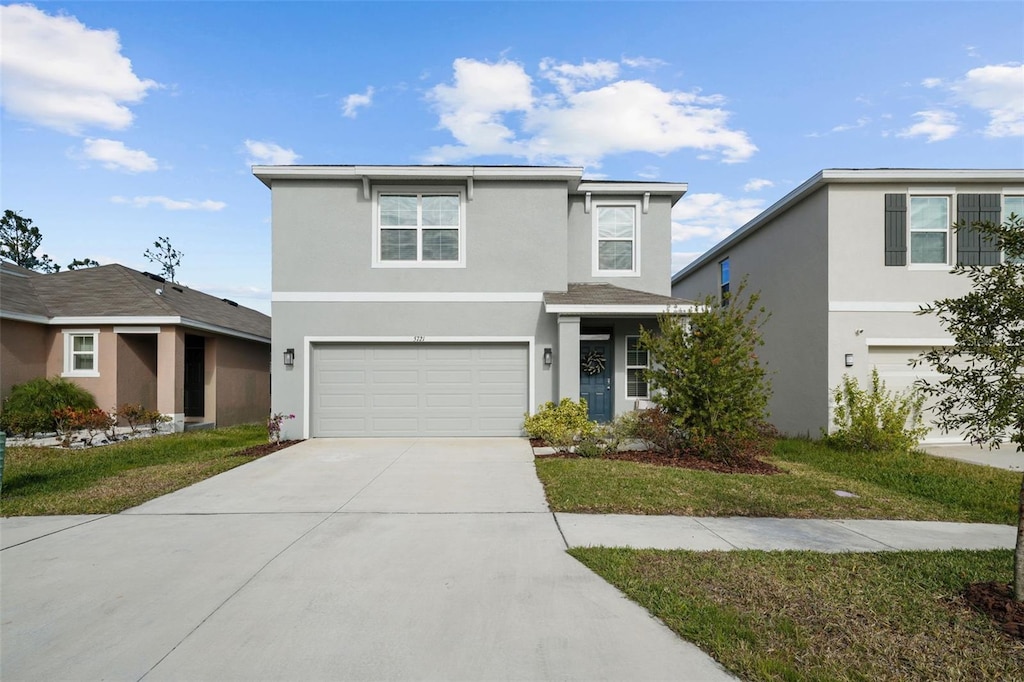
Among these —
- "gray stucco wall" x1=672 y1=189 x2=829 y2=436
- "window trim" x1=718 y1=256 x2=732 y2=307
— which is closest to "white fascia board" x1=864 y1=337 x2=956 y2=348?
"gray stucco wall" x1=672 y1=189 x2=829 y2=436

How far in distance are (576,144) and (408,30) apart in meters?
6.40

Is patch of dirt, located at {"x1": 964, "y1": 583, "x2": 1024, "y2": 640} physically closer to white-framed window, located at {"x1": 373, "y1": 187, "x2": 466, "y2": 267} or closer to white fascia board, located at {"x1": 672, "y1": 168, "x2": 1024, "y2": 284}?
white fascia board, located at {"x1": 672, "y1": 168, "x2": 1024, "y2": 284}

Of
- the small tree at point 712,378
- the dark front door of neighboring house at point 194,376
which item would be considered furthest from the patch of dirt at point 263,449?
the small tree at point 712,378

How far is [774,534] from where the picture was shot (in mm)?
5555

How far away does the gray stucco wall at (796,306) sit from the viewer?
11664 millimetres

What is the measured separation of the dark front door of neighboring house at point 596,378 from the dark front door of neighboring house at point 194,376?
1227 cm

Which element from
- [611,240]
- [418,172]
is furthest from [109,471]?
[611,240]

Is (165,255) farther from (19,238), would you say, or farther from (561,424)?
(561,424)

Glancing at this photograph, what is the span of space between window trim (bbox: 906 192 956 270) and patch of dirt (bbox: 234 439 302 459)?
46.5 feet

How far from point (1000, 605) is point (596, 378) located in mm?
9310

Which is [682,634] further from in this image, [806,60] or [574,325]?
[806,60]

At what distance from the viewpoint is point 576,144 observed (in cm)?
1658

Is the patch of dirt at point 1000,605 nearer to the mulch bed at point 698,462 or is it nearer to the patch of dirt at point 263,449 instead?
the mulch bed at point 698,462

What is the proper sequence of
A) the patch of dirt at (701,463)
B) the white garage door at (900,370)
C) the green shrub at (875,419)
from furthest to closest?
the white garage door at (900,370)
the green shrub at (875,419)
the patch of dirt at (701,463)
